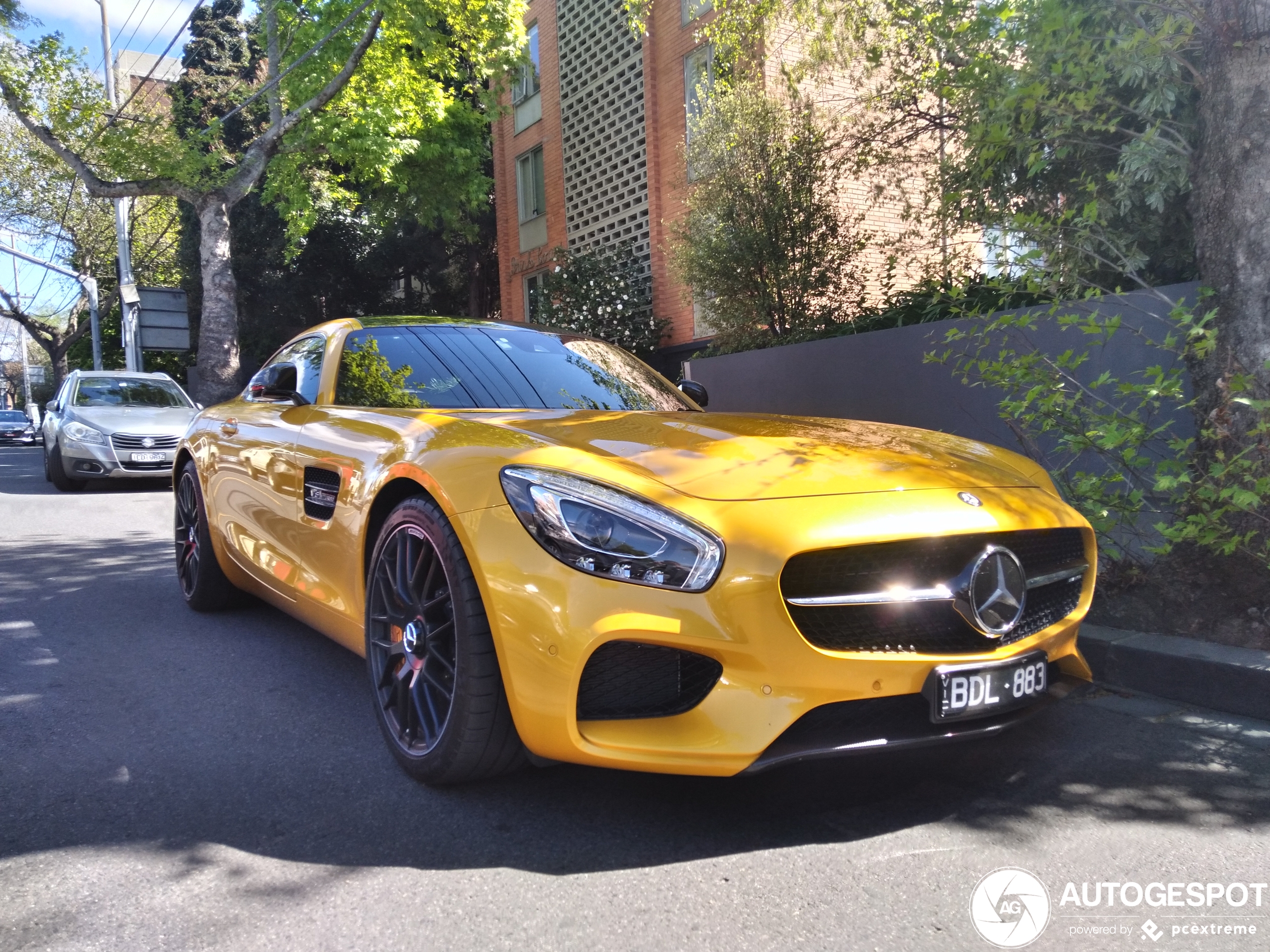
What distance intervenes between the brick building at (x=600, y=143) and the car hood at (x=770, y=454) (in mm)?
9282

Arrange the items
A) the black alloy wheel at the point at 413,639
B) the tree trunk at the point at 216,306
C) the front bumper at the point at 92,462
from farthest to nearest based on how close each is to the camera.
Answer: the tree trunk at the point at 216,306 < the front bumper at the point at 92,462 < the black alloy wheel at the point at 413,639

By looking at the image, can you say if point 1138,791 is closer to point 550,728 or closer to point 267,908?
point 550,728

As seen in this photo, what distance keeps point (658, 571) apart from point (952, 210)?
199 inches

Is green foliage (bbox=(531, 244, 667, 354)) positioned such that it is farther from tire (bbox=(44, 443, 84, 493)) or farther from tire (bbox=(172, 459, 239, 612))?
tire (bbox=(172, 459, 239, 612))

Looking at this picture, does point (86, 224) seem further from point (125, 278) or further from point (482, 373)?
point (482, 373)

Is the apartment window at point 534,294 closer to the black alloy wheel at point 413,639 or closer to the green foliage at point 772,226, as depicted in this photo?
the green foliage at point 772,226

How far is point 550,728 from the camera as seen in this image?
2391 mm

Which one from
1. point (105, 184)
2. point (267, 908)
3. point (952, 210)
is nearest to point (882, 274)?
point (952, 210)

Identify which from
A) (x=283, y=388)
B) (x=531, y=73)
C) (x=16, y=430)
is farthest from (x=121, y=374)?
(x=16, y=430)

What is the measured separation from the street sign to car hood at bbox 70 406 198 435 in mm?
7508

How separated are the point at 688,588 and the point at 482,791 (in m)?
0.98

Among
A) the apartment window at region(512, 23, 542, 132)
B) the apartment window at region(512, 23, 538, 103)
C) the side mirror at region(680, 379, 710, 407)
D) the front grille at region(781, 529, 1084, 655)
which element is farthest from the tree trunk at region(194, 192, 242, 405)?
the front grille at region(781, 529, 1084, 655)

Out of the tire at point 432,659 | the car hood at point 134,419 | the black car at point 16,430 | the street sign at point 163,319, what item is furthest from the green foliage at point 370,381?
the black car at point 16,430

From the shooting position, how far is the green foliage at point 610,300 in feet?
54.2
